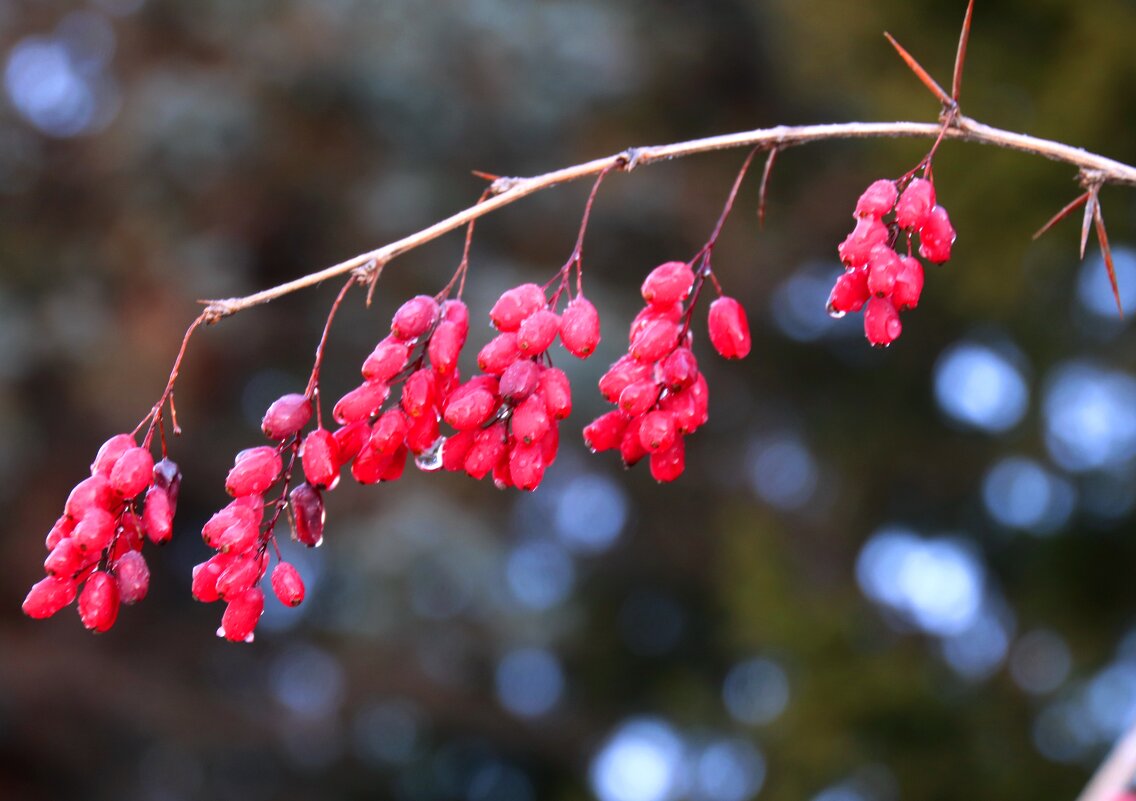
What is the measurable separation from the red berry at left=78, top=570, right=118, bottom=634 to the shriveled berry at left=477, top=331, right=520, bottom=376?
0.58 metres

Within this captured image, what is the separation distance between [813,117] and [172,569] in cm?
571

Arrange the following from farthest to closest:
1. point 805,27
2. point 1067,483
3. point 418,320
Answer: point 1067,483, point 805,27, point 418,320

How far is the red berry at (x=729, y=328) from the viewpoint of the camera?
167 cm

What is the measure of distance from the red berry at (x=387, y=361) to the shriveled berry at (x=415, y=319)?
0.02 metres

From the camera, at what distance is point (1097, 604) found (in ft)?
20.2

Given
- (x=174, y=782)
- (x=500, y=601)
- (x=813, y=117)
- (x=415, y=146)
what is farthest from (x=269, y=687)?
(x=813, y=117)

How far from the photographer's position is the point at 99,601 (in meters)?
1.53

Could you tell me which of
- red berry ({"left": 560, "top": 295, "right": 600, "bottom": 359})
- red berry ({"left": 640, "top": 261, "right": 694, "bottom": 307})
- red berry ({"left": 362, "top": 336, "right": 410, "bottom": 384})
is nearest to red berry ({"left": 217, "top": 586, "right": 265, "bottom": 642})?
red berry ({"left": 362, "top": 336, "right": 410, "bottom": 384})

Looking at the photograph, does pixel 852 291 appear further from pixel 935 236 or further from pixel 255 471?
pixel 255 471

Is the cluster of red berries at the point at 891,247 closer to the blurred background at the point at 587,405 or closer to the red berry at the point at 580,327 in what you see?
the red berry at the point at 580,327

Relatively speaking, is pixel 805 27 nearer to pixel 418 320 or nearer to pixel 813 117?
pixel 813 117

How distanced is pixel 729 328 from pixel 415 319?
1.47 feet

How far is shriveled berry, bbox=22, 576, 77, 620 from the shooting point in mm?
1522

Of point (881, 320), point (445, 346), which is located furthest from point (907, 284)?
point (445, 346)
